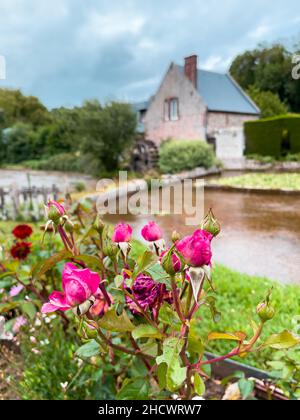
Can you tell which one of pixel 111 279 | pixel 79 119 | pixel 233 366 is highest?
pixel 79 119

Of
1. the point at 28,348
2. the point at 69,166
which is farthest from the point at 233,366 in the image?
the point at 69,166

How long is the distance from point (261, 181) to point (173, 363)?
55cm

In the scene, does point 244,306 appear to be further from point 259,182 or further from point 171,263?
point 171,263

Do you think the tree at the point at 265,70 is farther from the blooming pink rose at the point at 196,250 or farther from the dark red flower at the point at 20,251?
the dark red flower at the point at 20,251

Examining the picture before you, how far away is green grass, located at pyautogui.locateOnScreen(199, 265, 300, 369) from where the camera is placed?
0.77 meters

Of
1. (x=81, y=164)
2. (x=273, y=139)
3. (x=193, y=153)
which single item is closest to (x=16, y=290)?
(x=193, y=153)

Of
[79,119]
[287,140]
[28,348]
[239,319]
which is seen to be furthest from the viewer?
[79,119]

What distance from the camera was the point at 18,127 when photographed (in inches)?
57.8

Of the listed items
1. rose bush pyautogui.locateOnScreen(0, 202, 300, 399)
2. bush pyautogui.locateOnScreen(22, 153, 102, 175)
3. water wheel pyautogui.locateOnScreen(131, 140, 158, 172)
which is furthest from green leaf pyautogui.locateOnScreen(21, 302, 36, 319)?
bush pyautogui.locateOnScreen(22, 153, 102, 175)

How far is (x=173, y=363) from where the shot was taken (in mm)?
298

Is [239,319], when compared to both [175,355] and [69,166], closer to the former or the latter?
[175,355]

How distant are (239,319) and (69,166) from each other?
4.16 metres

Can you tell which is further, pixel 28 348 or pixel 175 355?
pixel 28 348

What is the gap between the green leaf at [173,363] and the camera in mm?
289
